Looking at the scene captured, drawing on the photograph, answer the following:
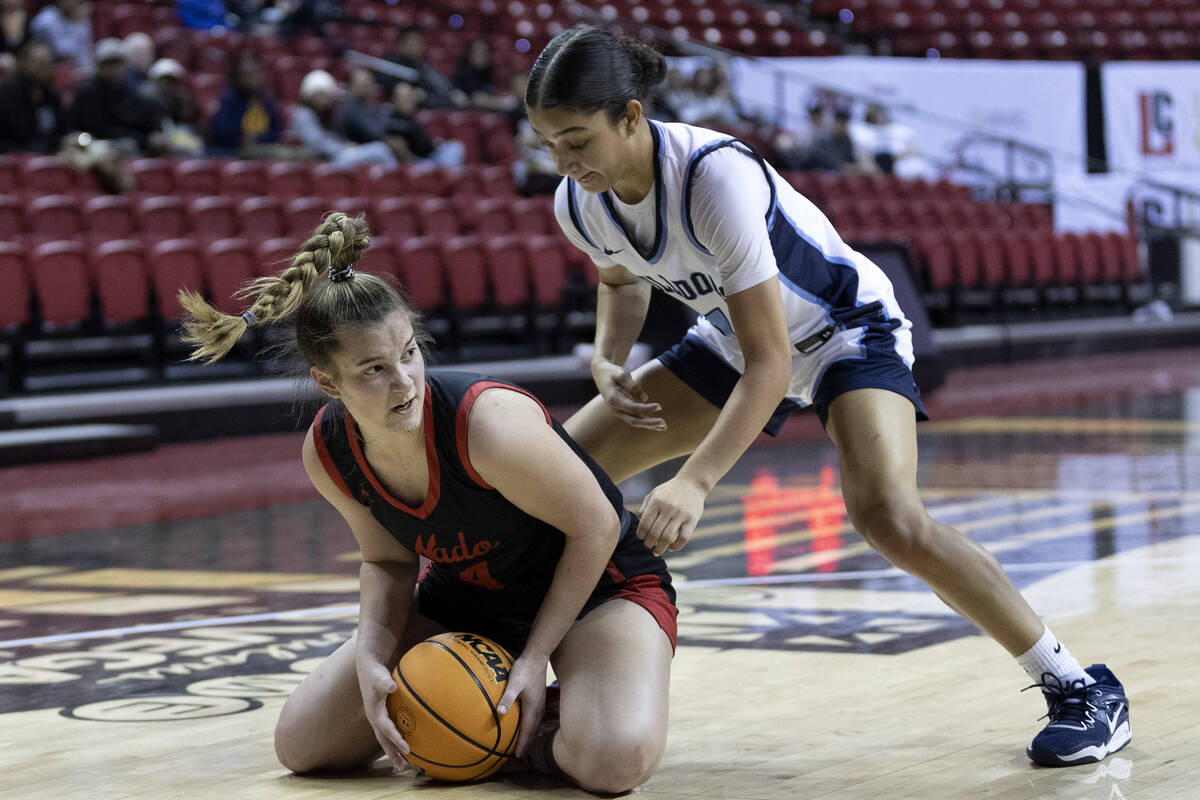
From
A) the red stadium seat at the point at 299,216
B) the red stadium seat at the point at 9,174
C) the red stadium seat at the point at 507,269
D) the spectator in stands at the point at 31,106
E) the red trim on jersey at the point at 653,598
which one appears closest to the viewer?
the red trim on jersey at the point at 653,598

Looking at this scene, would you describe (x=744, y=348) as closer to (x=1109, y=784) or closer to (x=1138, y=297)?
(x=1109, y=784)

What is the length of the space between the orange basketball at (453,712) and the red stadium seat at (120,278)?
5951mm

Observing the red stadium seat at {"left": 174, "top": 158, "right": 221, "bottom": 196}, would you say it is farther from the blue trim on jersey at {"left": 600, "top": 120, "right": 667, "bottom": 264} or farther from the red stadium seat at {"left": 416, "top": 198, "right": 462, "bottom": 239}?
the blue trim on jersey at {"left": 600, "top": 120, "right": 667, "bottom": 264}

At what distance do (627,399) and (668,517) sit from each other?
725mm

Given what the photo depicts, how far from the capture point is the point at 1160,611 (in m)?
4.07

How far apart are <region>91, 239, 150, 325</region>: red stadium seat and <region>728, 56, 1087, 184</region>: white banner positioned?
9.17 meters

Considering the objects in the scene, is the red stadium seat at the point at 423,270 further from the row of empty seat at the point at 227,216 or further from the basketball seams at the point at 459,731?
the basketball seams at the point at 459,731

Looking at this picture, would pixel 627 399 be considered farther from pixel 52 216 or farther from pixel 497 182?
A: pixel 497 182

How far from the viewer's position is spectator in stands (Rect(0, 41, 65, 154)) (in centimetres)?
940

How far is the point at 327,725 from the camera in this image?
2.83m

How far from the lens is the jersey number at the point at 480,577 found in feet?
9.46

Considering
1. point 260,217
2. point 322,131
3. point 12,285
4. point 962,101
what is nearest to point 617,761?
point 12,285

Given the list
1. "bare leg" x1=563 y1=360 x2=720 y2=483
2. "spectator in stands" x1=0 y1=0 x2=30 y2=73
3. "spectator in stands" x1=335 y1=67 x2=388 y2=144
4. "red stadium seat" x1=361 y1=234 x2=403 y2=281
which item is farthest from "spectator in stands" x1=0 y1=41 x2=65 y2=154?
"bare leg" x1=563 y1=360 x2=720 y2=483

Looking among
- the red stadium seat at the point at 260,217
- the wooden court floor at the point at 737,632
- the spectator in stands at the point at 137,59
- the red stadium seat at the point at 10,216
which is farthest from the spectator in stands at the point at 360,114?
the wooden court floor at the point at 737,632
